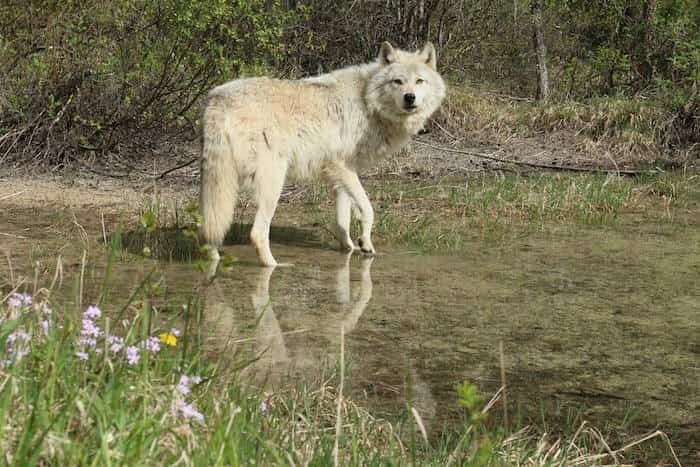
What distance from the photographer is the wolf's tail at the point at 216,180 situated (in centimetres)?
658

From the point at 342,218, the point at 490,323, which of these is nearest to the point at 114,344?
the point at 490,323

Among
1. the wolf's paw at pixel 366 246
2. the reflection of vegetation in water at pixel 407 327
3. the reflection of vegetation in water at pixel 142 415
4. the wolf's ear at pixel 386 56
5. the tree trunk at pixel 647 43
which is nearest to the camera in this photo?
the reflection of vegetation in water at pixel 142 415

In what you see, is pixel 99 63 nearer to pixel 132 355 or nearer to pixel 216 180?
pixel 216 180

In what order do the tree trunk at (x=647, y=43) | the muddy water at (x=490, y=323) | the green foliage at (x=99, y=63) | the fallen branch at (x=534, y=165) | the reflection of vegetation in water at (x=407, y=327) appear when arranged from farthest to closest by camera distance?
the tree trunk at (x=647, y=43) → the fallen branch at (x=534, y=165) → the green foliage at (x=99, y=63) → the muddy water at (x=490, y=323) → the reflection of vegetation in water at (x=407, y=327)

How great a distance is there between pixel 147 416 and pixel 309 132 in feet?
16.4

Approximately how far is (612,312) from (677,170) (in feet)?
21.0

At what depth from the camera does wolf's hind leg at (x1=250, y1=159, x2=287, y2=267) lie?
6734 mm

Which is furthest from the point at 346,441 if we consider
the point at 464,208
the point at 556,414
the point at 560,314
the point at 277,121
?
the point at 464,208

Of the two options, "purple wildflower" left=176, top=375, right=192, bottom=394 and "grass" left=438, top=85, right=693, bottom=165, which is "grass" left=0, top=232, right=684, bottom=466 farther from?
"grass" left=438, top=85, right=693, bottom=165

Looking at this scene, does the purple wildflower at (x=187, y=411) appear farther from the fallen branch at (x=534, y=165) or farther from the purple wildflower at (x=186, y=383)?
the fallen branch at (x=534, y=165)

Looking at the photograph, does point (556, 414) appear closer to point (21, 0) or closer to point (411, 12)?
point (21, 0)

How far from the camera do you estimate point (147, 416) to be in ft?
7.95

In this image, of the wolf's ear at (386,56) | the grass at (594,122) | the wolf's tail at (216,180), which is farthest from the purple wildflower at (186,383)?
the grass at (594,122)

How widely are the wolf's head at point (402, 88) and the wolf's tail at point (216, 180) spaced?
1.48 metres
